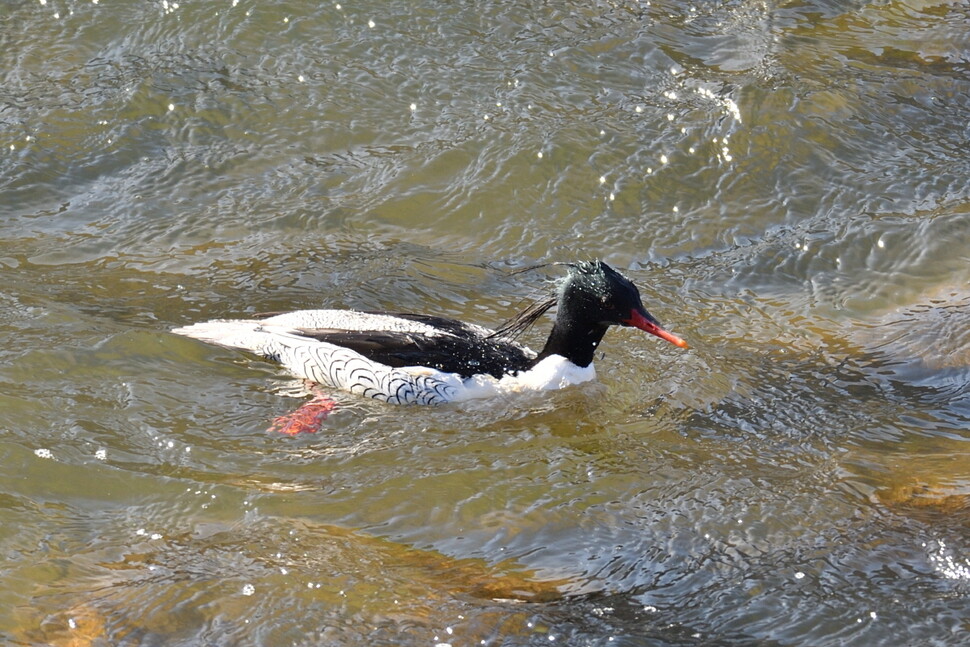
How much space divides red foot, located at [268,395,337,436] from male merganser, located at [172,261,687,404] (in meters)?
0.34

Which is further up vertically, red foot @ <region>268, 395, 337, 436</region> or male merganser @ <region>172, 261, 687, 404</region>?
male merganser @ <region>172, 261, 687, 404</region>

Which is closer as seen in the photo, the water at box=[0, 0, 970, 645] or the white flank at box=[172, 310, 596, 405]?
the water at box=[0, 0, 970, 645]

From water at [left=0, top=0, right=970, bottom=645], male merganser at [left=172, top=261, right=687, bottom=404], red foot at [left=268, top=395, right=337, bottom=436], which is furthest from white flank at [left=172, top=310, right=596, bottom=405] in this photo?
red foot at [left=268, top=395, right=337, bottom=436]

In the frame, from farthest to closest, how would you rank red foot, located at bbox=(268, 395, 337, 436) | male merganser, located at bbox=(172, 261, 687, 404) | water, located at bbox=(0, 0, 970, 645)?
1. male merganser, located at bbox=(172, 261, 687, 404)
2. red foot, located at bbox=(268, 395, 337, 436)
3. water, located at bbox=(0, 0, 970, 645)

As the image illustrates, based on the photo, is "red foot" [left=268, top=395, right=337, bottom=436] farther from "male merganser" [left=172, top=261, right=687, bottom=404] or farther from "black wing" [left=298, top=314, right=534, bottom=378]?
"black wing" [left=298, top=314, right=534, bottom=378]

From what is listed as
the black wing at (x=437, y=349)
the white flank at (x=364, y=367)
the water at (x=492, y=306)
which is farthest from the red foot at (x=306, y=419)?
the black wing at (x=437, y=349)

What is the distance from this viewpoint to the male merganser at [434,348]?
8164mm

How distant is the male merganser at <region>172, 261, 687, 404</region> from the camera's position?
816 cm

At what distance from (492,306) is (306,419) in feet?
7.26

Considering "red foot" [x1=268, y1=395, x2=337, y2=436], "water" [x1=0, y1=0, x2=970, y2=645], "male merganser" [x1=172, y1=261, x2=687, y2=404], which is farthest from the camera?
"male merganser" [x1=172, y1=261, x2=687, y2=404]

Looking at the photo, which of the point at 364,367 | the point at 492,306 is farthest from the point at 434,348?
the point at 492,306

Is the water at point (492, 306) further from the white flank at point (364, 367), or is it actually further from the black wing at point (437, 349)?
the black wing at point (437, 349)

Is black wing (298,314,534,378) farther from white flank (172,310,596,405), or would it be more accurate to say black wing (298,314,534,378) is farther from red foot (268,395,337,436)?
red foot (268,395,337,436)

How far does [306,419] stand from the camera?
7758mm
